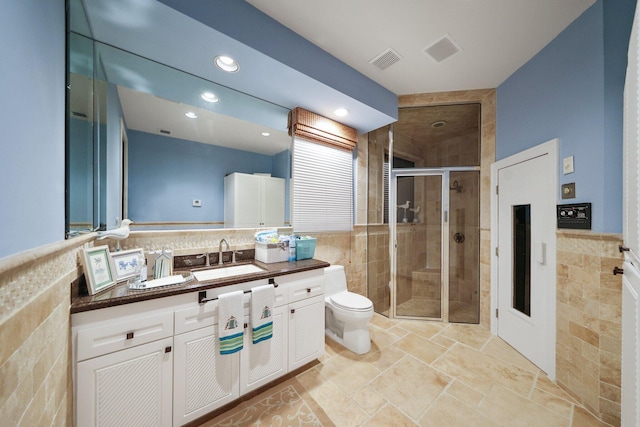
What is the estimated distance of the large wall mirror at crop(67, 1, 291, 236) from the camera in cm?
113

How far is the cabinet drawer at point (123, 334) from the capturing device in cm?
100

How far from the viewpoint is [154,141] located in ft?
5.58

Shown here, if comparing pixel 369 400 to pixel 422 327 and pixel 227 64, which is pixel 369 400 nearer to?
pixel 422 327

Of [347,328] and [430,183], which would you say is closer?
[347,328]

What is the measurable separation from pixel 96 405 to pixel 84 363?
0.22 m

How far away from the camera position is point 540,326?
6.02 feet

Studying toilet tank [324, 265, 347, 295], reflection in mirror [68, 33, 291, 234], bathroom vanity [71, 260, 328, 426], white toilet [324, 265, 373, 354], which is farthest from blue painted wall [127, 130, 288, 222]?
white toilet [324, 265, 373, 354]

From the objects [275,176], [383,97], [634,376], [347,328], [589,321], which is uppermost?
[383,97]

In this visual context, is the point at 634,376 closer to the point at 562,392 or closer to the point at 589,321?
the point at 589,321

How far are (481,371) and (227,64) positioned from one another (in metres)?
3.22

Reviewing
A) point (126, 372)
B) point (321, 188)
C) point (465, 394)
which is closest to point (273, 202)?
point (321, 188)

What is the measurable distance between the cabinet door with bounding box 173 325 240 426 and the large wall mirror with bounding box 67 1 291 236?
0.84 m

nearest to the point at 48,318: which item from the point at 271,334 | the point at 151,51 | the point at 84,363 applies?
the point at 84,363

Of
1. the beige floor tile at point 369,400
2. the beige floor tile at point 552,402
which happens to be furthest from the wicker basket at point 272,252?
the beige floor tile at point 552,402
